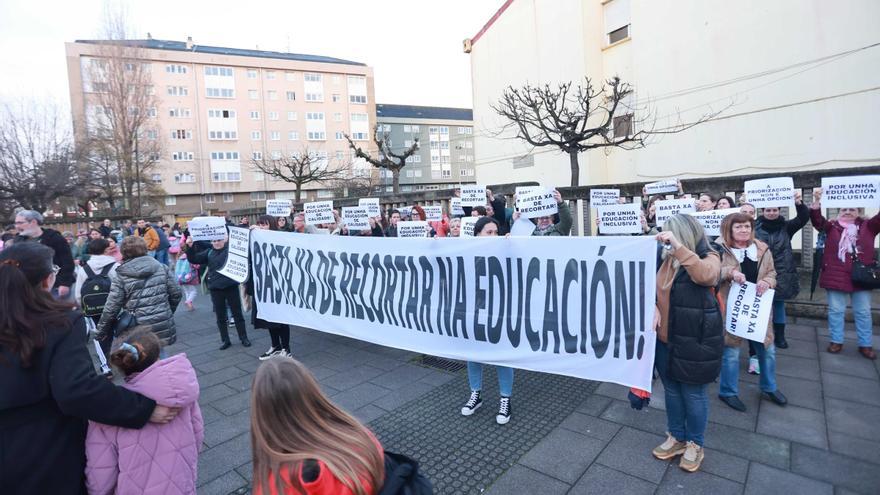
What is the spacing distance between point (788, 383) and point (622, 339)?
7.62ft

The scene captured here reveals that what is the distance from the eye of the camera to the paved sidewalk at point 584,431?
3182mm

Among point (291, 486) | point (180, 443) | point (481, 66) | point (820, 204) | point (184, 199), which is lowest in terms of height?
point (180, 443)

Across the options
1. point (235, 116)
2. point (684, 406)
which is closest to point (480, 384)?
point (684, 406)

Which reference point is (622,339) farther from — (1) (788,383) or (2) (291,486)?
(2) (291,486)

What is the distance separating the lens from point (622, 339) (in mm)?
3586

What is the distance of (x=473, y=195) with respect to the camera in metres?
8.01

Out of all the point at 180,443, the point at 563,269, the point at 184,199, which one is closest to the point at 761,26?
the point at 563,269

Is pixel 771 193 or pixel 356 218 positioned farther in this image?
pixel 356 218

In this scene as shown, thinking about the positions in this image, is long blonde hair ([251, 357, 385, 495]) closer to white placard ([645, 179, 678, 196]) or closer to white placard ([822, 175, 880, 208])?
white placard ([822, 175, 880, 208])

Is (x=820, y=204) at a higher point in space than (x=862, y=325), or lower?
higher

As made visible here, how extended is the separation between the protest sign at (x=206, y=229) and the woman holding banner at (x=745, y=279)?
6.14 metres

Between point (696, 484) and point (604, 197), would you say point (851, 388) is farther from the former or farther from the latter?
point (604, 197)

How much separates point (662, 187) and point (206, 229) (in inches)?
265

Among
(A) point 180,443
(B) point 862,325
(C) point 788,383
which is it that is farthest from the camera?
(B) point 862,325
